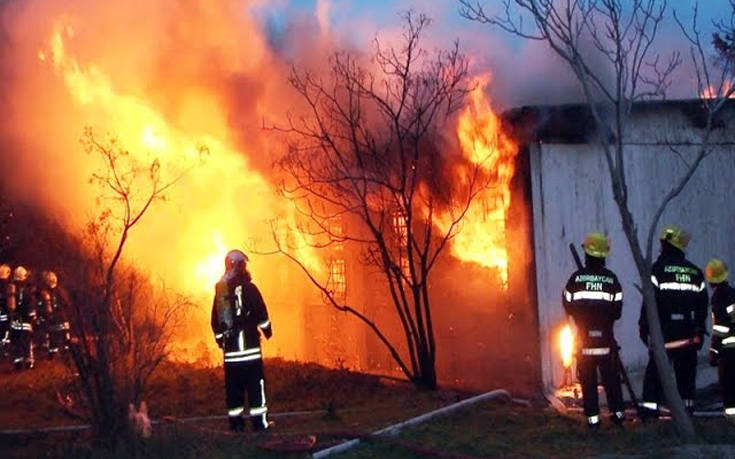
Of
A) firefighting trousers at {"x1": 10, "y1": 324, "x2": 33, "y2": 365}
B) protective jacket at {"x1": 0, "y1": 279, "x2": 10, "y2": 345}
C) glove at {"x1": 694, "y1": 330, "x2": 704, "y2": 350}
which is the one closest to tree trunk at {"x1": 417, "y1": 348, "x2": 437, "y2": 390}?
glove at {"x1": 694, "y1": 330, "x2": 704, "y2": 350}

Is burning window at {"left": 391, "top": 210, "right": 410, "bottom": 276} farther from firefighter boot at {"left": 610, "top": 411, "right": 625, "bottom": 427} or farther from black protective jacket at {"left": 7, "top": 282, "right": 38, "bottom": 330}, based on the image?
black protective jacket at {"left": 7, "top": 282, "right": 38, "bottom": 330}

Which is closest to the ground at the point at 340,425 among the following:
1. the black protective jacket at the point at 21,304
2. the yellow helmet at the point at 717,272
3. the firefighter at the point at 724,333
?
the firefighter at the point at 724,333

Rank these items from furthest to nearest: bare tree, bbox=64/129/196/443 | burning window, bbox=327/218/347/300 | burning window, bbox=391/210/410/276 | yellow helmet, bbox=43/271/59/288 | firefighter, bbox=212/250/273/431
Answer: burning window, bbox=327/218/347/300 < burning window, bbox=391/210/410/276 < firefighter, bbox=212/250/273/431 < yellow helmet, bbox=43/271/59/288 < bare tree, bbox=64/129/196/443

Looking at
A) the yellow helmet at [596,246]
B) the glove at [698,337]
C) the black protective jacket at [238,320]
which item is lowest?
the glove at [698,337]

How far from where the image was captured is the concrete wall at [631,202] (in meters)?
9.89

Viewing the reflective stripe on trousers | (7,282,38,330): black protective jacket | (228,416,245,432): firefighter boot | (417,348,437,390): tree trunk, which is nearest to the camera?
the reflective stripe on trousers

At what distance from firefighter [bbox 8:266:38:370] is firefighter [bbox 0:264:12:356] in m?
0.13

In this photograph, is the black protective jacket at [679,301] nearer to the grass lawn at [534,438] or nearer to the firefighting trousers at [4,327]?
the grass lawn at [534,438]

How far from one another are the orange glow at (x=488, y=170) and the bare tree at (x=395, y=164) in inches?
5.0

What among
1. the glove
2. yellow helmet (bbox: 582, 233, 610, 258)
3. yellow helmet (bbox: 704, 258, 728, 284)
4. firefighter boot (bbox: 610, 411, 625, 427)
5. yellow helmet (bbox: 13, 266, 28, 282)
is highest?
yellow helmet (bbox: 13, 266, 28, 282)

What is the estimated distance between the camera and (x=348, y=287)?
13.2 m

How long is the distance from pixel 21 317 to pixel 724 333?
10.4 m

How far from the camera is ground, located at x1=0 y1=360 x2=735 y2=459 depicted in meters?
6.73

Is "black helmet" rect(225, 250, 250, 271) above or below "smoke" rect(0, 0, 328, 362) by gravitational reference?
below
